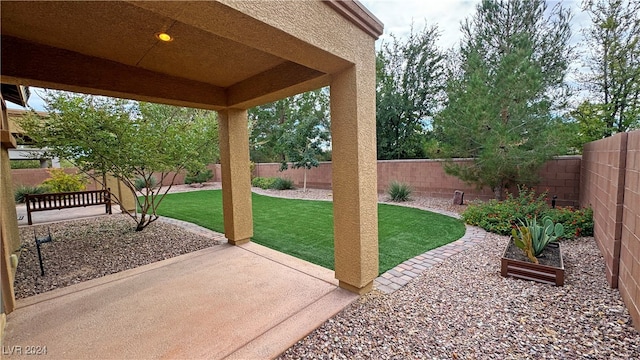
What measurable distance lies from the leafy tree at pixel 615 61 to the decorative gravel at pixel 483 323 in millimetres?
9823

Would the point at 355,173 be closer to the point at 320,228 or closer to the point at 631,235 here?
the point at 631,235

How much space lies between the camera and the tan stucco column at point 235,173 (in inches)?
180

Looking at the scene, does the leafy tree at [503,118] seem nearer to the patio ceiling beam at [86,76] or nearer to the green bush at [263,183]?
the patio ceiling beam at [86,76]

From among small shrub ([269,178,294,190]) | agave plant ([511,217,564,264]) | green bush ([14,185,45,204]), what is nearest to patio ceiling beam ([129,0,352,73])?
agave plant ([511,217,564,264])

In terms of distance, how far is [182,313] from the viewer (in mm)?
2697

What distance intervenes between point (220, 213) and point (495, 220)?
23.8ft

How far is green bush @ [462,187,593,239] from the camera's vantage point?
470 cm

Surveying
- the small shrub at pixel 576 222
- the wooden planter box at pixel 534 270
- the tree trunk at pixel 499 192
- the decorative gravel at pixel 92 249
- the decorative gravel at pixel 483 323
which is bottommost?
the decorative gravel at pixel 483 323

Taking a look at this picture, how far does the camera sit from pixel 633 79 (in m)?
8.75

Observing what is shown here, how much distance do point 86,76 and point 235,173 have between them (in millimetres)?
2325

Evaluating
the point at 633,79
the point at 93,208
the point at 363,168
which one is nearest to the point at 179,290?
the point at 363,168


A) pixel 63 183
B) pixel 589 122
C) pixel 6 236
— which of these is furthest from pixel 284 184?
pixel 589 122

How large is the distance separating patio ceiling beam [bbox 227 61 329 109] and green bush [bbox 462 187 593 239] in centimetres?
456

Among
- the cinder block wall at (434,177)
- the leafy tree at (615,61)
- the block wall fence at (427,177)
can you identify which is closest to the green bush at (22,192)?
the block wall fence at (427,177)
